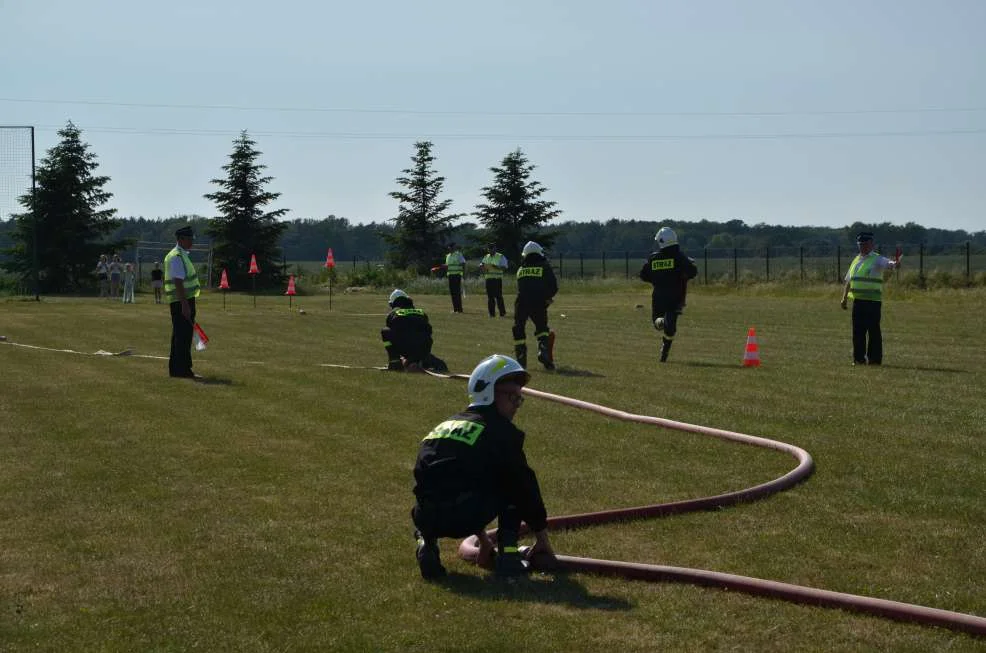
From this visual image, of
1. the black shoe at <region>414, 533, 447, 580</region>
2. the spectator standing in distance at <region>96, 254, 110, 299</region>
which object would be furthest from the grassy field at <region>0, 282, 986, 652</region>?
the spectator standing in distance at <region>96, 254, 110, 299</region>

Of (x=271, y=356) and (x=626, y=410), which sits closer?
(x=626, y=410)

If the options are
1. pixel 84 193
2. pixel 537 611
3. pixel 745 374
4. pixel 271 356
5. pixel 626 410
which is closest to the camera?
pixel 537 611

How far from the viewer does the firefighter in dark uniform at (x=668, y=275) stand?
19.6m

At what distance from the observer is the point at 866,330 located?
19234 mm

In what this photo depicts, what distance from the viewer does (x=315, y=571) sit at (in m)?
7.09

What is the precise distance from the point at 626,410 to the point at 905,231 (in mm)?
106634

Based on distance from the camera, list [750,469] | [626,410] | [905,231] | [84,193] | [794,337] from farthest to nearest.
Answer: [905,231], [84,193], [794,337], [626,410], [750,469]

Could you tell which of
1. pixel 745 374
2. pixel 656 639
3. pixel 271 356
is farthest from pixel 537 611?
pixel 271 356

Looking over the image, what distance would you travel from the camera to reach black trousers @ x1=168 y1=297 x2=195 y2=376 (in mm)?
17188

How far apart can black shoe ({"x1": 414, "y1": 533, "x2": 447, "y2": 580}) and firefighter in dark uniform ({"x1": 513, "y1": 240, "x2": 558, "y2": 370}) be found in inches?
460

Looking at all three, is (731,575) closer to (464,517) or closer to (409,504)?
(464,517)

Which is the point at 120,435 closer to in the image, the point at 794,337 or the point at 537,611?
the point at 537,611

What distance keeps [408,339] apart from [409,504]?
9175 mm

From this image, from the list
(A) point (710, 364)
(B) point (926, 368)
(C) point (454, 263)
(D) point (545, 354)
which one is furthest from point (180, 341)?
(C) point (454, 263)
